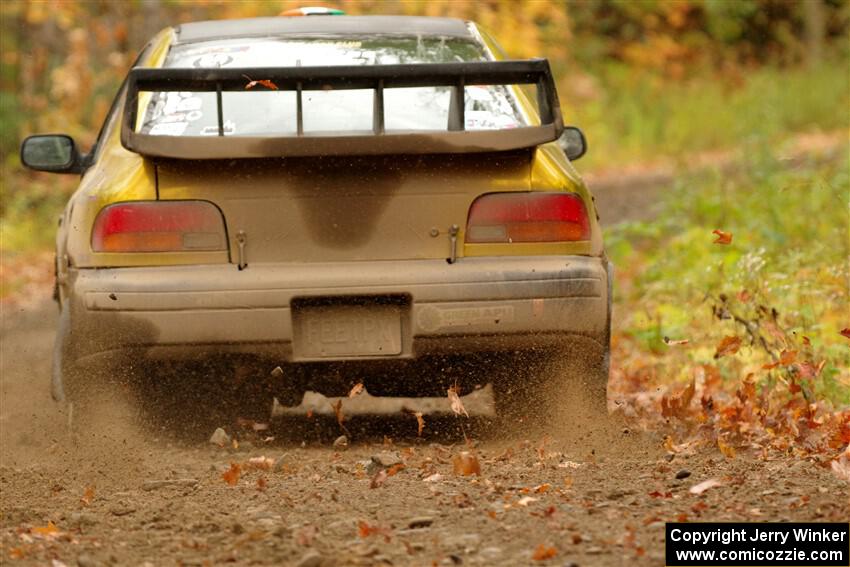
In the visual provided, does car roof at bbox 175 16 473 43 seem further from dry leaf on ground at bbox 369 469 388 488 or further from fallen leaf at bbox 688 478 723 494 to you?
fallen leaf at bbox 688 478 723 494

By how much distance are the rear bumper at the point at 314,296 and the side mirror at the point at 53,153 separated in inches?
45.6

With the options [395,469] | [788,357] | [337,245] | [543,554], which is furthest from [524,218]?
[543,554]

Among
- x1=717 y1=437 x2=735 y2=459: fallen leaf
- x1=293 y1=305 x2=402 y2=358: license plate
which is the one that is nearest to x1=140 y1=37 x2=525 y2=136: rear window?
x1=293 y1=305 x2=402 y2=358: license plate

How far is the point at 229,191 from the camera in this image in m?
5.19

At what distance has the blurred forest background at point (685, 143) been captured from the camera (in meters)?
6.81

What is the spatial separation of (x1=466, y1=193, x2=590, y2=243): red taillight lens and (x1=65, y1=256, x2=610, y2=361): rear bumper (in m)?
0.08

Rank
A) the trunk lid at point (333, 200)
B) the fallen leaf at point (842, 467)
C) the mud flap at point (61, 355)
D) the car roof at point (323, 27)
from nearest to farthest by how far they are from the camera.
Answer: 1. the fallen leaf at point (842, 467)
2. the trunk lid at point (333, 200)
3. the mud flap at point (61, 355)
4. the car roof at point (323, 27)

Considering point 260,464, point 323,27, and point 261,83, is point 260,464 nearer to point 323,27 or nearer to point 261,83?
point 261,83

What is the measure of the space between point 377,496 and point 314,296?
0.91m

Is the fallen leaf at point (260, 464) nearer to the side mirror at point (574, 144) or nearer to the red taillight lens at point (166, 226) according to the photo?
the red taillight lens at point (166, 226)

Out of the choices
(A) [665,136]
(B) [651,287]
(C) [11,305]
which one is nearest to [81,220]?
(B) [651,287]

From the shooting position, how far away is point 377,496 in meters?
4.51

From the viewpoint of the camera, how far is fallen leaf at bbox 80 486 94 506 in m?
4.63

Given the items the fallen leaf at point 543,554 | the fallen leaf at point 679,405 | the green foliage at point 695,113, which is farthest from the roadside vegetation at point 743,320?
the green foliage at point 695,113
